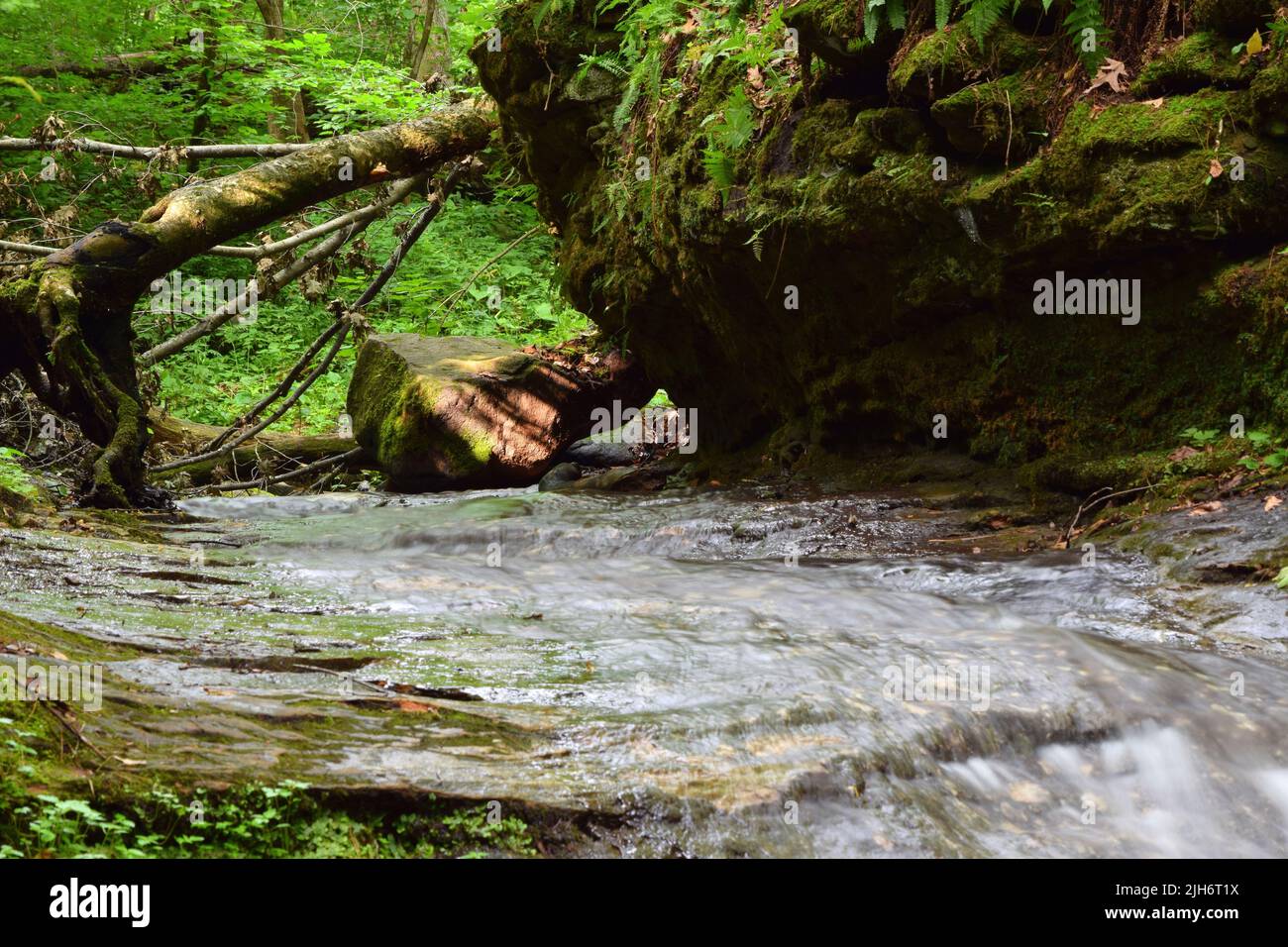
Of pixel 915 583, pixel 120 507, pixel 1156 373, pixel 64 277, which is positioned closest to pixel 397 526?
pixel 120 507

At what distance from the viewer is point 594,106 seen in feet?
32.4

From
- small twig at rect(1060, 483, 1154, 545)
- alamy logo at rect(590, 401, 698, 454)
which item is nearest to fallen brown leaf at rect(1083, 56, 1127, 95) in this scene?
small twig at rect(1060, 483, 1154, 545)

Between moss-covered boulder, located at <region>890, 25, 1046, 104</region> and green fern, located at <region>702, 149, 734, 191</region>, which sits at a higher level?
moss-covered boulder, located at <region>890, 25, 1046, 104</region>

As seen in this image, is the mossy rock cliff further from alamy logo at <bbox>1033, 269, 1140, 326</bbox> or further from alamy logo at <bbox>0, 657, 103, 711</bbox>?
alamy logo at <bbox>0, 657, 103, 711</bbox>

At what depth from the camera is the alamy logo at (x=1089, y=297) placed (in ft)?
19.9

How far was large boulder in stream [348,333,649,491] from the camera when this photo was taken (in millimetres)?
11492

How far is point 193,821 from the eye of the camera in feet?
6.83

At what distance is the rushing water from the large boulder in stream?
5.27m

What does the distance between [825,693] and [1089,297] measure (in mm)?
3927

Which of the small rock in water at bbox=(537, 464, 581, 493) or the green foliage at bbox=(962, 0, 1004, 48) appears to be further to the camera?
the small rock in water at bbox=(537, 464, 581, 493)

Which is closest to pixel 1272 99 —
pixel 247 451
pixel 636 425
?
pixel 636 425
